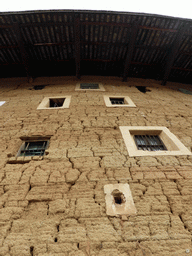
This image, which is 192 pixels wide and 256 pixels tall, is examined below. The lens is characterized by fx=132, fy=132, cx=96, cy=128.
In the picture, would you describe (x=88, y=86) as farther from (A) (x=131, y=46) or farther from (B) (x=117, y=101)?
(A) (x=131, y=46)

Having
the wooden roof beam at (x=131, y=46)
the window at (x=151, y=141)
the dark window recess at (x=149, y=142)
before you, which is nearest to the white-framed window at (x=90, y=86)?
the wooden roof beam at (x=131, y=46)

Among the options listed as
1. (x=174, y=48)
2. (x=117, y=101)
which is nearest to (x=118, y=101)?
(x=117, y=101)

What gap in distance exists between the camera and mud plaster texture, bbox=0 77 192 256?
164 centimetres

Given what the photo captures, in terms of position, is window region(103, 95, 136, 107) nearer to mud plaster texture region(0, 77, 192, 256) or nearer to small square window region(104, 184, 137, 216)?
mud plaster texture region(0, 77, 192, 256)

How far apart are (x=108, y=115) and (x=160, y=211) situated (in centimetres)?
268

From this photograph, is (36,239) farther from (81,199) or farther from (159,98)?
(159,98)

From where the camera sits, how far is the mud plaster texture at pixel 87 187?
164 cm

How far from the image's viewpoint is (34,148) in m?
3.14

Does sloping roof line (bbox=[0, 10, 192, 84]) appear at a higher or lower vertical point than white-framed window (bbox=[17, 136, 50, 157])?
higher

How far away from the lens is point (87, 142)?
308 centimetres

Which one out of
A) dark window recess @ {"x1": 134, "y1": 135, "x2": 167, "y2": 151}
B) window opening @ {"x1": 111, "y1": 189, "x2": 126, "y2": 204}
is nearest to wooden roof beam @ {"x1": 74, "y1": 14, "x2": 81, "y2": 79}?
dark window recess @ {"x1": 134, "y1": 135, "x2": 167, "y2": 151}

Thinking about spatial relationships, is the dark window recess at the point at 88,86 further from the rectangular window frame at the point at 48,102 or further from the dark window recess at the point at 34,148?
the dark window recess at the point at 34,148

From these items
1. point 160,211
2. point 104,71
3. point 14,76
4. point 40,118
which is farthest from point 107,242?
point 14,76

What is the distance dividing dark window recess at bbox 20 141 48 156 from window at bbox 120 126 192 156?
1.96 m
